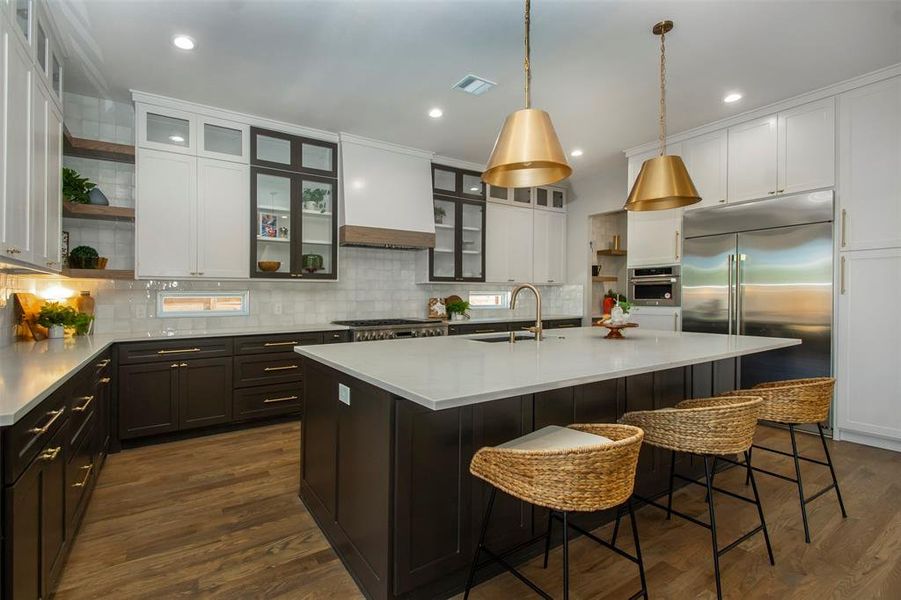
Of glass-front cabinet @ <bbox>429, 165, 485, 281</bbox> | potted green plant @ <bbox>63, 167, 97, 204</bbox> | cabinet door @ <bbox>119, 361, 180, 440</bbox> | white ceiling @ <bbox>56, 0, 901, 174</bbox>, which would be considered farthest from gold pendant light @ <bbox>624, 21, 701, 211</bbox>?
potted green plant @ <bbox>63, 167, 97, 204</bbox>

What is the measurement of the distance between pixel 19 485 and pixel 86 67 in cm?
317

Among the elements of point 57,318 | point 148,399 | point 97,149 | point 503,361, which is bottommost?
point 148,399

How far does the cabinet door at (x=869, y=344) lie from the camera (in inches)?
130

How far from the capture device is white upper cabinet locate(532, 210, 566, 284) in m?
6.14

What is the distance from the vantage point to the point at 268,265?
411 cm

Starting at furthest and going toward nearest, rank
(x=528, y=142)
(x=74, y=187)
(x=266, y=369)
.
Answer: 1. (x=266, y=369)
2. (x=74, y=187)
3. (x=528, y=142)

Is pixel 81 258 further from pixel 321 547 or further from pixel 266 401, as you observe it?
pixel 321 547

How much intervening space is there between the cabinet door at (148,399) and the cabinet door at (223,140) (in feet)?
5.98

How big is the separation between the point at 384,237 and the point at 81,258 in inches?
96.9

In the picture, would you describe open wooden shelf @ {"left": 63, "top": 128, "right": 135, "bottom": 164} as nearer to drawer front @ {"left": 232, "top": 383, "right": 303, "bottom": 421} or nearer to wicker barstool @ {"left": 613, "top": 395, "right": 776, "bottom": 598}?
drawer front @ {"left": 232, "top": 383, "right": 303, "bottom": 421}

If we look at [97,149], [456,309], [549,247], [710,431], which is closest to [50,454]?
[710,431]

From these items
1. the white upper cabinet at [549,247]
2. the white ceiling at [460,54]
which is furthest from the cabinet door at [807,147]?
the white upper cabinet at [549,247]

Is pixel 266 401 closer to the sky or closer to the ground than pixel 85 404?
closer to the ground

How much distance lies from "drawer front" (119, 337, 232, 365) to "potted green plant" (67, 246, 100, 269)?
741 millimetres
